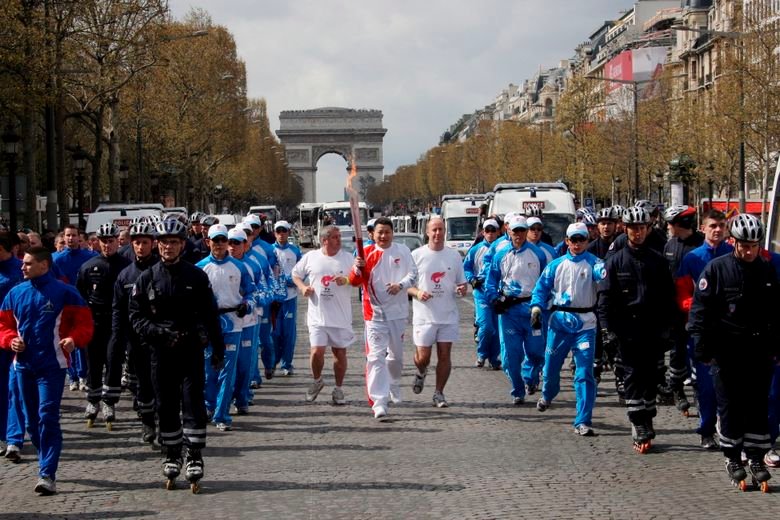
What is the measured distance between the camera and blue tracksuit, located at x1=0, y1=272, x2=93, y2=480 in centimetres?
980

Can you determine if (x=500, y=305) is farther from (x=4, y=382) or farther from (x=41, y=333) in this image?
(x=41, y=333)

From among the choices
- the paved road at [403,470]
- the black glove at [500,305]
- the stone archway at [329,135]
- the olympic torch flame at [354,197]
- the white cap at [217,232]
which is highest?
the stone archway at [329,135]

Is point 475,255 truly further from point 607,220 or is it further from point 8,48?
point 8,48

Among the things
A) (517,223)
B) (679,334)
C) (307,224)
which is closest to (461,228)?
(517,223)

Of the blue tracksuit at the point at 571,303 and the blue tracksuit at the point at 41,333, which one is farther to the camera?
the blue tracksuit at the point at 571,303

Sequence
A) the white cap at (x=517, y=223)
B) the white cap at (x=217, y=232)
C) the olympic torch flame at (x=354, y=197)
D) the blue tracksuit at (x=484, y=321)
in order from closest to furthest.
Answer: the olympic torch flame at (x=354, y=197) < the white cap at (x=217, y=232) < the white cap at (x=517, y=223) < the blue tracksuit at (x=484, y=321)

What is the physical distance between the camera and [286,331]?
16734 millimetres

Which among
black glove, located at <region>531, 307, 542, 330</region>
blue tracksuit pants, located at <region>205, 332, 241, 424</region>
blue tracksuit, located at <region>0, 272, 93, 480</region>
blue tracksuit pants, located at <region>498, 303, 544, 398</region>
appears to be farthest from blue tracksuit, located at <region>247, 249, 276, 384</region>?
blue tracksuit, located at <region>0, 272, 93, 480</region>

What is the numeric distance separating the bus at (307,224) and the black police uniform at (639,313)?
206 ft

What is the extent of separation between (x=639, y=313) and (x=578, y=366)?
41.0 inches

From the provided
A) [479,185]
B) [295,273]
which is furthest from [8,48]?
[479,185]

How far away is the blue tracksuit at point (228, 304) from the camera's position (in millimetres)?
12594

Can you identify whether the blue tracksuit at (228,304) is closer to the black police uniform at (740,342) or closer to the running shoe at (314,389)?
the running shoe at (314,389)

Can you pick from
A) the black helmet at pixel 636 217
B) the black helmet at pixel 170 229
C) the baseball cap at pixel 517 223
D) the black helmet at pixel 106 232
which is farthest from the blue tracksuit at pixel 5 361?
the baseball cap at pixel 517 223
